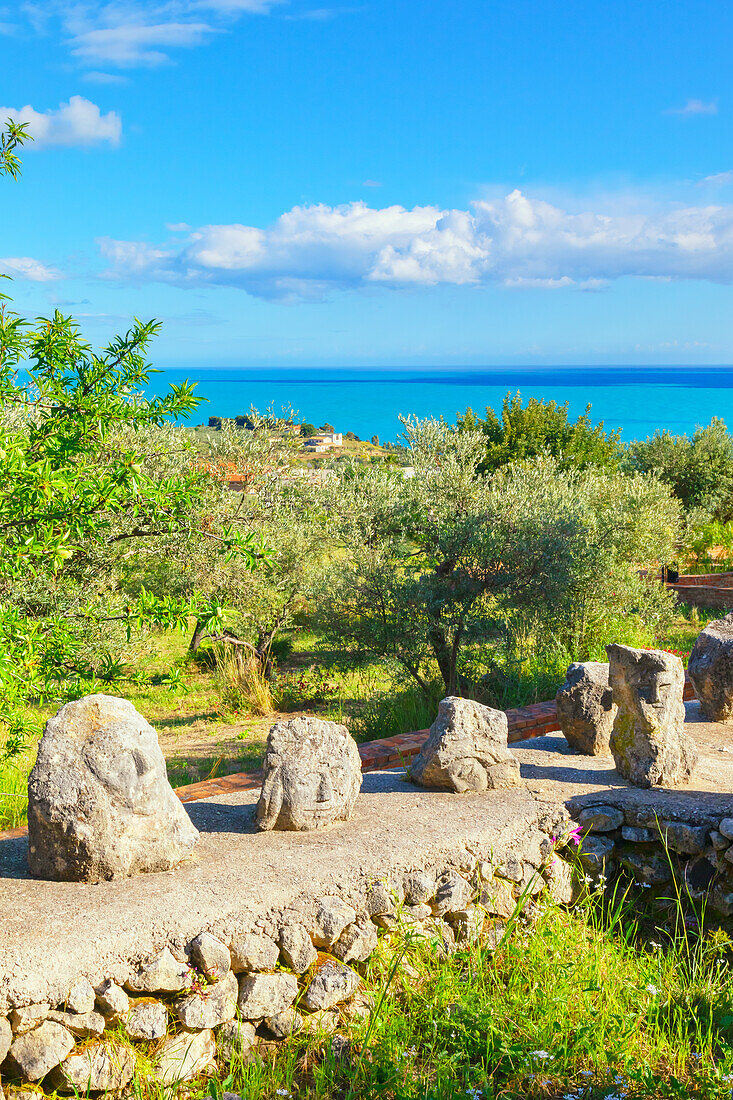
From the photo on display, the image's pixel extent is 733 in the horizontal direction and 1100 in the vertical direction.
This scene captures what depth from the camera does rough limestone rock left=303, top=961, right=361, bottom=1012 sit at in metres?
3.68

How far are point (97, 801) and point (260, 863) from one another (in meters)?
0.90

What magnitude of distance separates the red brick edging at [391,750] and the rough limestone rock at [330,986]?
2.27 m

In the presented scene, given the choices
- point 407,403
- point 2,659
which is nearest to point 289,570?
point 2,659

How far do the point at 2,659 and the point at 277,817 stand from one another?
6.01ft

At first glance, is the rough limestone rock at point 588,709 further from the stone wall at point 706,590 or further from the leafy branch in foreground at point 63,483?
the stone wall at point 706,590

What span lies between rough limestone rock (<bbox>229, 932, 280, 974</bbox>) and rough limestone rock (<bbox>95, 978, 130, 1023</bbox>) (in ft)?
1.71

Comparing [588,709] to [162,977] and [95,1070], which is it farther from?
[95,1070]

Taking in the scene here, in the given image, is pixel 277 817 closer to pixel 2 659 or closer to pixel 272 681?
pixel 2 659

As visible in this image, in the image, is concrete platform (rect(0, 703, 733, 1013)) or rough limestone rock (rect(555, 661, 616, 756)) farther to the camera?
rough limestone rock (rect(555, 661, 616, 756))

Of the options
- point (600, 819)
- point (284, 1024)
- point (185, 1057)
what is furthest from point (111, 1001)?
point (600, 819)

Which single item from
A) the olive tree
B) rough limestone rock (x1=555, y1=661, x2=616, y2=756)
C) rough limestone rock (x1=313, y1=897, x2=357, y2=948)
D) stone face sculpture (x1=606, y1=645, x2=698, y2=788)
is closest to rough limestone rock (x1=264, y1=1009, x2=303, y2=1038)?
rough limestone rock (x1=313, y1=897, x2=357, y2=948)

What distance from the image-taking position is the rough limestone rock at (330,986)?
3.68 meters

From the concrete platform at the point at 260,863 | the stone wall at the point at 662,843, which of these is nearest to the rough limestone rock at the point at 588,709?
the concrete platform at the point at 260,863

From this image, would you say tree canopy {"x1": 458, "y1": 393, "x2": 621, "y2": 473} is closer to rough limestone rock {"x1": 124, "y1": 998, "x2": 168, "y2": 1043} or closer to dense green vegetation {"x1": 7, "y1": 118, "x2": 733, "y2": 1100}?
dense green vegetation {"x1": 7, "y1": 118, "x2": 733, "y2": 1100}
